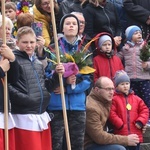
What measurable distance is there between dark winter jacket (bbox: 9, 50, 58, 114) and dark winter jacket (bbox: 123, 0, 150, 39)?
3245 mm

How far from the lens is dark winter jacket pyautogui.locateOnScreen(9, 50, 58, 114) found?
533cm

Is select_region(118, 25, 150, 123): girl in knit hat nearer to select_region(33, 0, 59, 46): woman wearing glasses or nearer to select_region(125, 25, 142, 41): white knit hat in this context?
select_region(125, 25, 142, 41): white knit hat

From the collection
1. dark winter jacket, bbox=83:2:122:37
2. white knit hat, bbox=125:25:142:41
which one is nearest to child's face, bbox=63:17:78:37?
dark winter jacket, bbox=83:2:122:37

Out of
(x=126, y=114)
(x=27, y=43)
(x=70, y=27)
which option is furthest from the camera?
(x=126, y=114)

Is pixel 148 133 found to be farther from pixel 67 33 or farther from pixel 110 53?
pixel 67 33

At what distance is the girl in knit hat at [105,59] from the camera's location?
24.0ft

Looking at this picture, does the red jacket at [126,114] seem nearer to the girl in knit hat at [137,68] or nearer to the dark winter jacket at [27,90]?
the girl in knit hat at [137,68]

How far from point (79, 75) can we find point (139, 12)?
262 centimetres

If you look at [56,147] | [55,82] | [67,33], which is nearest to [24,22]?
[67,33]

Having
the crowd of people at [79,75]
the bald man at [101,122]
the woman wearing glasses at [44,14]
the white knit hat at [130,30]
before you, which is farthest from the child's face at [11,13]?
the white knit hat at [130,30]

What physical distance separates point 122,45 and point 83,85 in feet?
7.71

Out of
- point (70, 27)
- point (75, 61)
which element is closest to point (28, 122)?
point (75, 61)

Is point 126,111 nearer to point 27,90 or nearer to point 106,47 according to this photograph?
point 106,47

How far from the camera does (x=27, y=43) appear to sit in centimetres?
548
